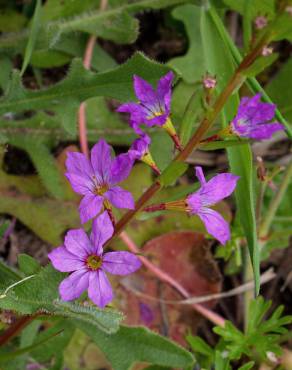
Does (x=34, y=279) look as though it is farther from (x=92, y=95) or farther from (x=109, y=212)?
(x=92, y=95)

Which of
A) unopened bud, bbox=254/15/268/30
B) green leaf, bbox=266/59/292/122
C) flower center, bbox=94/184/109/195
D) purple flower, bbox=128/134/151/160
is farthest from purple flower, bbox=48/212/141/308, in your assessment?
green leaf, bbox=266/59/292/122

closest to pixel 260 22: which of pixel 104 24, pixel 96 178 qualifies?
→ pixel 96 178

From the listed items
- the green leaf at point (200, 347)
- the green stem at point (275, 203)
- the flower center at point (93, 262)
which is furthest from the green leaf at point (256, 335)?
the flower center at point (93, 262)

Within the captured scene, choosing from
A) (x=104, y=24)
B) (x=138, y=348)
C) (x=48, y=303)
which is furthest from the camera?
(x=104, y=24)

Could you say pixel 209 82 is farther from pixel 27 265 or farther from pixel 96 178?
pixel 27 265

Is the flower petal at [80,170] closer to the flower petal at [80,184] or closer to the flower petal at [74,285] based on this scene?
the flower petal at [80,184]

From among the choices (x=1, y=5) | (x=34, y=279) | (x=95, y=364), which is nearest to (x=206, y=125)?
(x=34, y=279)
